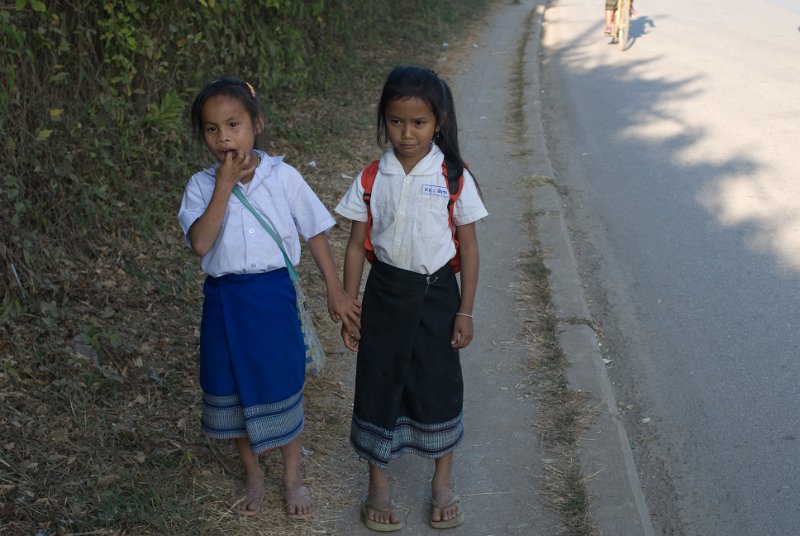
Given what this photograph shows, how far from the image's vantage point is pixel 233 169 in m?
3.03

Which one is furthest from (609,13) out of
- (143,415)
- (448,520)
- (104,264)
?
(448,520)

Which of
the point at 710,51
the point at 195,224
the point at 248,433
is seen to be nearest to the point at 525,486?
the point at 248,433

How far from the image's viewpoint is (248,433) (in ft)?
10.7

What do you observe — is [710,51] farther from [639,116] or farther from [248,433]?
[248,433]

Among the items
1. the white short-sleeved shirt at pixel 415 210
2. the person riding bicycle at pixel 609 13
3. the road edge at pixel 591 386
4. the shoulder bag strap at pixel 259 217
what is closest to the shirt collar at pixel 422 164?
the white short-sleeved shirt at pixel 415 210

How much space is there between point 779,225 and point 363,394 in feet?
14.2

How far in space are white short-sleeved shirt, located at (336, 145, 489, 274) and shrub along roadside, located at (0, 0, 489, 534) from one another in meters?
1.12

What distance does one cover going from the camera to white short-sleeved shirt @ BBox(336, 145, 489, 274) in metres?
A: 3.12

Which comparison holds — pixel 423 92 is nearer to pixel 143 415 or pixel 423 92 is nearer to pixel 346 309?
pixel 346 309

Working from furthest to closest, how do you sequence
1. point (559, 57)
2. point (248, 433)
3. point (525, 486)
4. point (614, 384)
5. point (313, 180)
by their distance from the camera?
point (559, 57) < point (313, 180) < point (614, 384) < point (525, 486) < point (248, 433)

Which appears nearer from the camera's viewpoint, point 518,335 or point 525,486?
point 525,486

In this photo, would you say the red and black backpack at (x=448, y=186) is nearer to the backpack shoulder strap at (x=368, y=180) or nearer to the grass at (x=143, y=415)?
the backpack shoulder strap at (x=368, y=180)

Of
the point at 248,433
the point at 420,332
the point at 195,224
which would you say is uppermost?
the point at 195,224

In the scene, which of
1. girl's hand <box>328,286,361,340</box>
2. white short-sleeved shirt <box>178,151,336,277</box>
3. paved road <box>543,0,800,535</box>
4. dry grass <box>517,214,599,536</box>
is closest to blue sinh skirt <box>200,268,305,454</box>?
white short-sleeved shirt <box>178,151,336,277</box>
